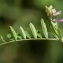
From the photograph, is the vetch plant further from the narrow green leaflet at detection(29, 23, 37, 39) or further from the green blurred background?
the green blurred background

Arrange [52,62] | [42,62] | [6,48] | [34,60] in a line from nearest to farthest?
[52,62] < [42,62] < [6,48] < [34,60]

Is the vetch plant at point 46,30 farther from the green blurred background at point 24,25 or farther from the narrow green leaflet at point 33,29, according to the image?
the green blurred background at point 24,25

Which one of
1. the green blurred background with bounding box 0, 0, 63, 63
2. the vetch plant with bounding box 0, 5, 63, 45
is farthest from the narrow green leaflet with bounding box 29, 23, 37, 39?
the green blurred background with bounding box 0, 0, 63, 63

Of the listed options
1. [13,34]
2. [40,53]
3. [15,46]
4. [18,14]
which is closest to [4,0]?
[18,14]

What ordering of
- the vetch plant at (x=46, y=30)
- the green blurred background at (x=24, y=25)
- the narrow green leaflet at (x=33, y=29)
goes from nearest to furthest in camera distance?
the vetch plant at (x=46, y=30)
the narrow green leaflet at (x=33, y=29)
the green blurred background at (x=24, y=25)

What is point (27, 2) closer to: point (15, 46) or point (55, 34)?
point (15, 46)

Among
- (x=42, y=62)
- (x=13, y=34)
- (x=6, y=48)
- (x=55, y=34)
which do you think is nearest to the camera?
(x=55, y=34)

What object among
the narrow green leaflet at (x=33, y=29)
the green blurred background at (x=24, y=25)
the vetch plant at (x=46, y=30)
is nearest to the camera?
the vetch plant at (x=46, y=30)

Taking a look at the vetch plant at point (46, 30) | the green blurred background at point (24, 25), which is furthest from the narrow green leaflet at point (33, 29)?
the green blurred background at point (24, 25)
